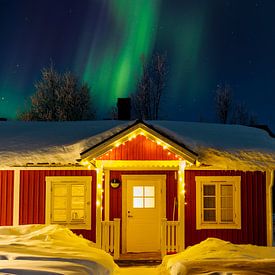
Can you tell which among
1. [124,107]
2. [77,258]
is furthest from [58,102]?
[77,258]

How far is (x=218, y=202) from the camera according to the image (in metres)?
14.6

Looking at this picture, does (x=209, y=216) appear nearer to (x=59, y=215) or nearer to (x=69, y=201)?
(x=69, y=201)

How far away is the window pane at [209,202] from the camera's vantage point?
48.0ft

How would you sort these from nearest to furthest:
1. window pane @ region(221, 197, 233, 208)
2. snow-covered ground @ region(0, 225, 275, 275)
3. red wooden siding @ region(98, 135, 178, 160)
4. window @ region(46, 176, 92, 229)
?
1. snow-covered ground @ region(0, 225, 275, 275)
2. red wooden siding @ region(98, 135, 178, 160)
3. window @ region(46, 176, 92, 229)
4. window pane @ region(221, 197, 233, 208)

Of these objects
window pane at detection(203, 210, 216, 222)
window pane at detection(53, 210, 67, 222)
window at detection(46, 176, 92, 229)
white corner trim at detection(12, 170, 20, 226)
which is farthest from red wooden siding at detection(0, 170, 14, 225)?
window pane at detection(203, 210, 216, 222)

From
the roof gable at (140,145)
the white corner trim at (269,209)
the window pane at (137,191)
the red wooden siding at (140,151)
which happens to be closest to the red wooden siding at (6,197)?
the roof gable at (140,145)

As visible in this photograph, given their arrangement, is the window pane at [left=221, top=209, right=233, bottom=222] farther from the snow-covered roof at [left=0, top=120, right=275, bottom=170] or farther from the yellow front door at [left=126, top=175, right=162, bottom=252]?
the yellow front door at [left=126, top=175, right=162, bottom=252]

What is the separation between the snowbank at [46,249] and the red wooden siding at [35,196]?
1.75 metres

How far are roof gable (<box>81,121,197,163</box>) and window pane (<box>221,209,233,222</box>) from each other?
275 centimetres

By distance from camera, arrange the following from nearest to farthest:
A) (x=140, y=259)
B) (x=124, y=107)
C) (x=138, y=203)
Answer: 1. (x=140, y=259)
2. (x=138, y=203)
3. (x=124, y=107)

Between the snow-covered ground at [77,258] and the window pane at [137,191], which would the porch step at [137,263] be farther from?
the window pane at [137,191]

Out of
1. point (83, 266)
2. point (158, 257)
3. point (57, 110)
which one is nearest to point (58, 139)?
point (158, 257)

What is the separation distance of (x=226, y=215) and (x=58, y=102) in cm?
3275

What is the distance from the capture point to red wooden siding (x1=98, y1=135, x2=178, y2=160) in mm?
13234
